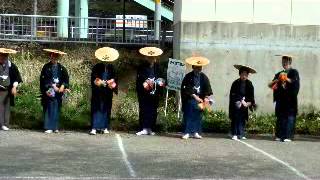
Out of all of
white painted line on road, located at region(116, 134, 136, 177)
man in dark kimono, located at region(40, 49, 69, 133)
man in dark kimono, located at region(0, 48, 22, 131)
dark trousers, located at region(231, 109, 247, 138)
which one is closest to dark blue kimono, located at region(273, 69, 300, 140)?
dark trousers, located at region(231, 109, 247, 138)

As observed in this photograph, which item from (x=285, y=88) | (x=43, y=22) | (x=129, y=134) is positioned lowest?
(x=129, y=134)

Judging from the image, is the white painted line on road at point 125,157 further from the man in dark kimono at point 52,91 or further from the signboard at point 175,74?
the signboard at point 175,74

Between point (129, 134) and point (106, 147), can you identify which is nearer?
point (106, 147)

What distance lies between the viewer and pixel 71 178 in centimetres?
915

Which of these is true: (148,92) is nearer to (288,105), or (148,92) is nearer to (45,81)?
(45,81)

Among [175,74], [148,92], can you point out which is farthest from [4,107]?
[175,74]

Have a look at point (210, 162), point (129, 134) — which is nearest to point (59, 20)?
point (129, 134)

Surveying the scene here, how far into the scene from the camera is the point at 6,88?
1428 centimetres

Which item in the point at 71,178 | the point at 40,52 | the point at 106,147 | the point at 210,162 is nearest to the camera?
the point at 71,178

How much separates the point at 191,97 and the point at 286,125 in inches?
84.3

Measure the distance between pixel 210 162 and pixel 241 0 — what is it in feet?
23.0

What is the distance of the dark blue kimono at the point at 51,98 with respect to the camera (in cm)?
1420

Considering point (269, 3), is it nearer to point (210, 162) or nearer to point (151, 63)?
point (151, 63)

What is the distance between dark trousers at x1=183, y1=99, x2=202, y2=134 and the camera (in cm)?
1393
